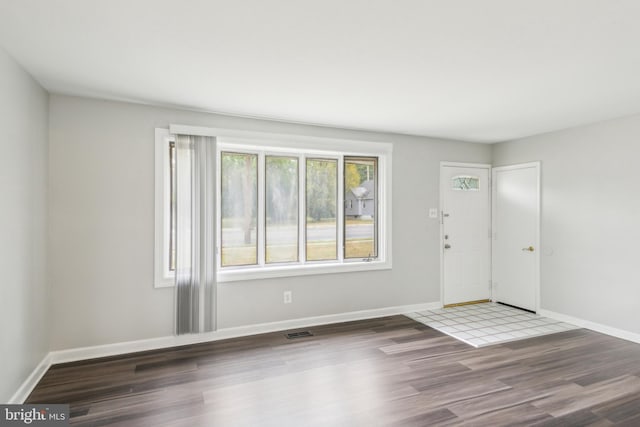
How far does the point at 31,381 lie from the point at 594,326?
5503 mm

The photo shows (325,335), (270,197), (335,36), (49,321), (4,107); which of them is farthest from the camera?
(270,197)

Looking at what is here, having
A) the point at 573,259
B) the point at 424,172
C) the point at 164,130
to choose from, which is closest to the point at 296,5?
the point at 164,130

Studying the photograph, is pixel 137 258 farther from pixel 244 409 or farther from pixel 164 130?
pixel 244 409

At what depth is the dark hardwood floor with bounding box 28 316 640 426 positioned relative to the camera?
2346 mm

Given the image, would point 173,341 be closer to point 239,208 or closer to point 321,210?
point 239,208

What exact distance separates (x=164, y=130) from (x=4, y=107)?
134cm

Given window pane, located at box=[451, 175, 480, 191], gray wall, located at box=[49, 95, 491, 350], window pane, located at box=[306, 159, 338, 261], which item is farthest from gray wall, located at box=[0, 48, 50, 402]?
window pane, located at box=[451, 175, 480, 191]

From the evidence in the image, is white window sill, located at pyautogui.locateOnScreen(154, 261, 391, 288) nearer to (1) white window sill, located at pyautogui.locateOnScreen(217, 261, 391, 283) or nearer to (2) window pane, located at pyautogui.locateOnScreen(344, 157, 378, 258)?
(1) white window sill, located at pyautogui.locateOnScreen(217, 261, 391, 283)

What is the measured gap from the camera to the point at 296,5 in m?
1.77

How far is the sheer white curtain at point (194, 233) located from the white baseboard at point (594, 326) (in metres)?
4.17

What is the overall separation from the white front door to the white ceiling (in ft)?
5.18

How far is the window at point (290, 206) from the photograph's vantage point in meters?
3.66

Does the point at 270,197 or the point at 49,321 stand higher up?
the point at 270,197

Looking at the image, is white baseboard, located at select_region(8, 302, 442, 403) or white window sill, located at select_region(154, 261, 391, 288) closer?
white baseboard, located at select_region(8, 302, 442, 403)
